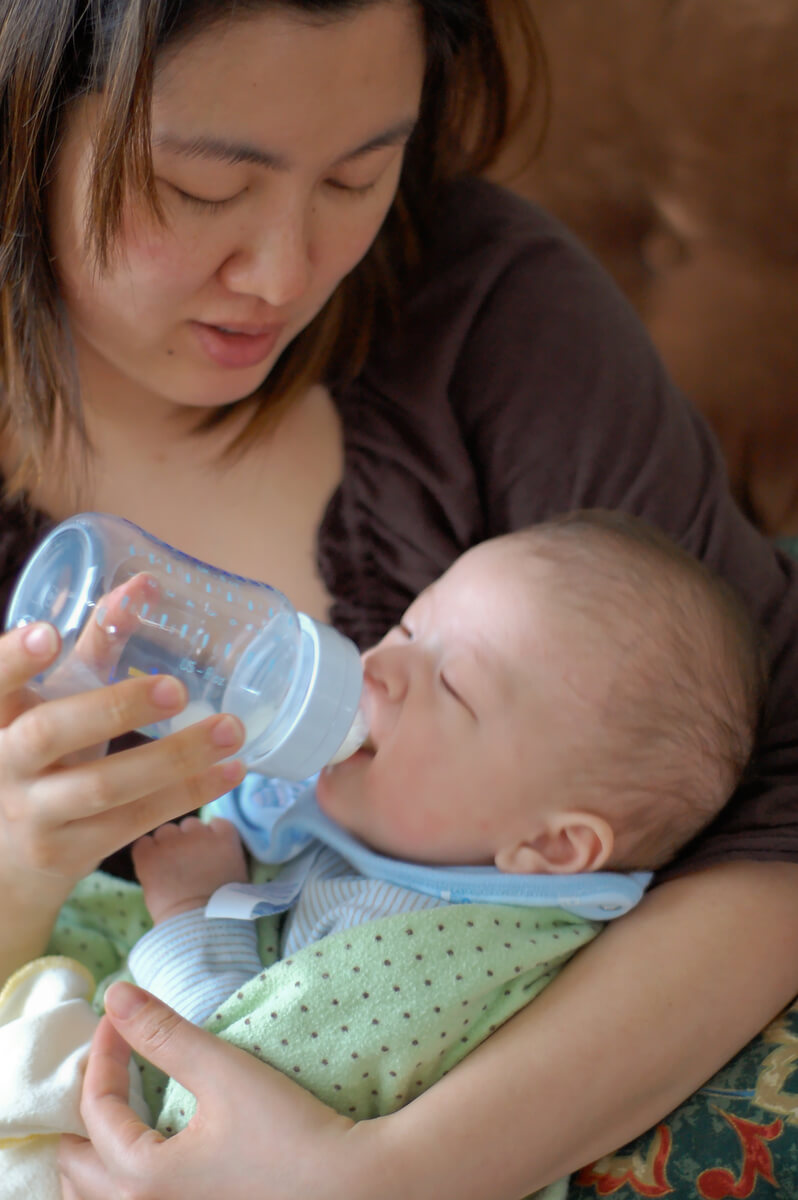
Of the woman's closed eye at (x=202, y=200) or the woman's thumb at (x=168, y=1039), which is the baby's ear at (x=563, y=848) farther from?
the woman's closed eye at (x=202, y=200)

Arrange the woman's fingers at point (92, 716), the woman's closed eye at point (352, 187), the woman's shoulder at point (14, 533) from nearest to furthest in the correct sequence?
the woman's fingers at point (92, 716)
the woman's closed eye at point (352, 187)
the woman's shoulder at point (14, 533)

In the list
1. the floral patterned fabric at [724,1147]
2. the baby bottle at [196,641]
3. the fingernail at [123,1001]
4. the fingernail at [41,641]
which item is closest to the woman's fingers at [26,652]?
the fingernail at [41,641]

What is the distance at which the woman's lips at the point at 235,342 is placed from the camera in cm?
111

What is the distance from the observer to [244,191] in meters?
0.97

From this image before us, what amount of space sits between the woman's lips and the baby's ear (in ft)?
1.72

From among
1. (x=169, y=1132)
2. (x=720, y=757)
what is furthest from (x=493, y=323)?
(x=169, y=1132)

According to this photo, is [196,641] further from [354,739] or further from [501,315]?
[501,315]

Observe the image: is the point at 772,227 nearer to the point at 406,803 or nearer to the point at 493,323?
the point at 493,323

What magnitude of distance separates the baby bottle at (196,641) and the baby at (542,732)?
0.07m

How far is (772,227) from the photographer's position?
1734 millimetres

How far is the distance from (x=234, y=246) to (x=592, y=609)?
448mm

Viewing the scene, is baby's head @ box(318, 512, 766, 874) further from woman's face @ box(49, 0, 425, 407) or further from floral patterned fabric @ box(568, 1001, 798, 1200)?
woman's face @ box(49, 0, 425, 407)

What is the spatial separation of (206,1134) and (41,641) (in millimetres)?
399

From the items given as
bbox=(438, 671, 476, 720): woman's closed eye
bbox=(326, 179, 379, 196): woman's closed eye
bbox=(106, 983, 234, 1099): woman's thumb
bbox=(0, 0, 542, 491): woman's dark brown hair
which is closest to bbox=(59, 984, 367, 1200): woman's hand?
bbox=(106, 983, 234, 1099): woman's thumb
